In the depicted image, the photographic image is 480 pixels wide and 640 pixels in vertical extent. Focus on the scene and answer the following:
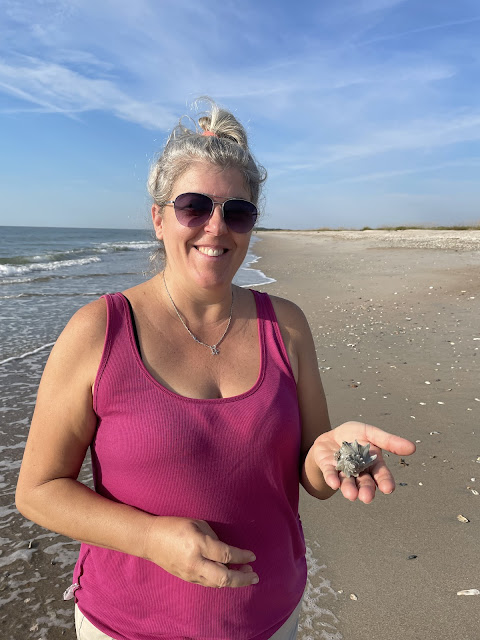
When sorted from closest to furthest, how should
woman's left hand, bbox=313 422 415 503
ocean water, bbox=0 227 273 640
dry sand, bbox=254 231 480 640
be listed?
woman's left hand, bbox=313 422 415 503
dry sand, bbox=254 231 480 640
ocean water, bbox=0 227 273 640

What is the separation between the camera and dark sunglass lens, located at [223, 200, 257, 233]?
86.0 inches

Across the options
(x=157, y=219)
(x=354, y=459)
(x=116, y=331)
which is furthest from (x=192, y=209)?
(x=354, y=459)

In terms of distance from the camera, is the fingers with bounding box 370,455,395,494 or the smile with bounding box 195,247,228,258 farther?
the smile with bounding box 195,247,228,258

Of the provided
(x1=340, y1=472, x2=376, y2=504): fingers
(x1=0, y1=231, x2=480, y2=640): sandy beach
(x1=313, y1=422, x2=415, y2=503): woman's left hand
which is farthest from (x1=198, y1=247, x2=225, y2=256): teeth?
(x1=0, y1=231, x2=480, y2=640): sandy beach

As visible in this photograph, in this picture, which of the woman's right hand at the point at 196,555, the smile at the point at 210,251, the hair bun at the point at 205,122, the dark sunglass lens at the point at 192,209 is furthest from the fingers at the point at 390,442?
the hair bun at the point at 205,122

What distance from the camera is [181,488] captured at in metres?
1.81

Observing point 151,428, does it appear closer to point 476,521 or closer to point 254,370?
point 254,370

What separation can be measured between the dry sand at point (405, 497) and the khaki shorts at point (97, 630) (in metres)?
1.11

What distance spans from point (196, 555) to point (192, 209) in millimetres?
1346

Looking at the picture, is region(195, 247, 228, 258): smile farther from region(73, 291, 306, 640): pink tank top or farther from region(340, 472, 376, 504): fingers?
region(340, 472, 376, 504): fingers

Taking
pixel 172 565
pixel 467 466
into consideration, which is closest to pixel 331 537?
pixel 467 466

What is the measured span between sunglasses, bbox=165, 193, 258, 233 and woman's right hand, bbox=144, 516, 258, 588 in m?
1.21

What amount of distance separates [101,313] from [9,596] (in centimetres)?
255

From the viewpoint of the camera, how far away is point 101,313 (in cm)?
195
